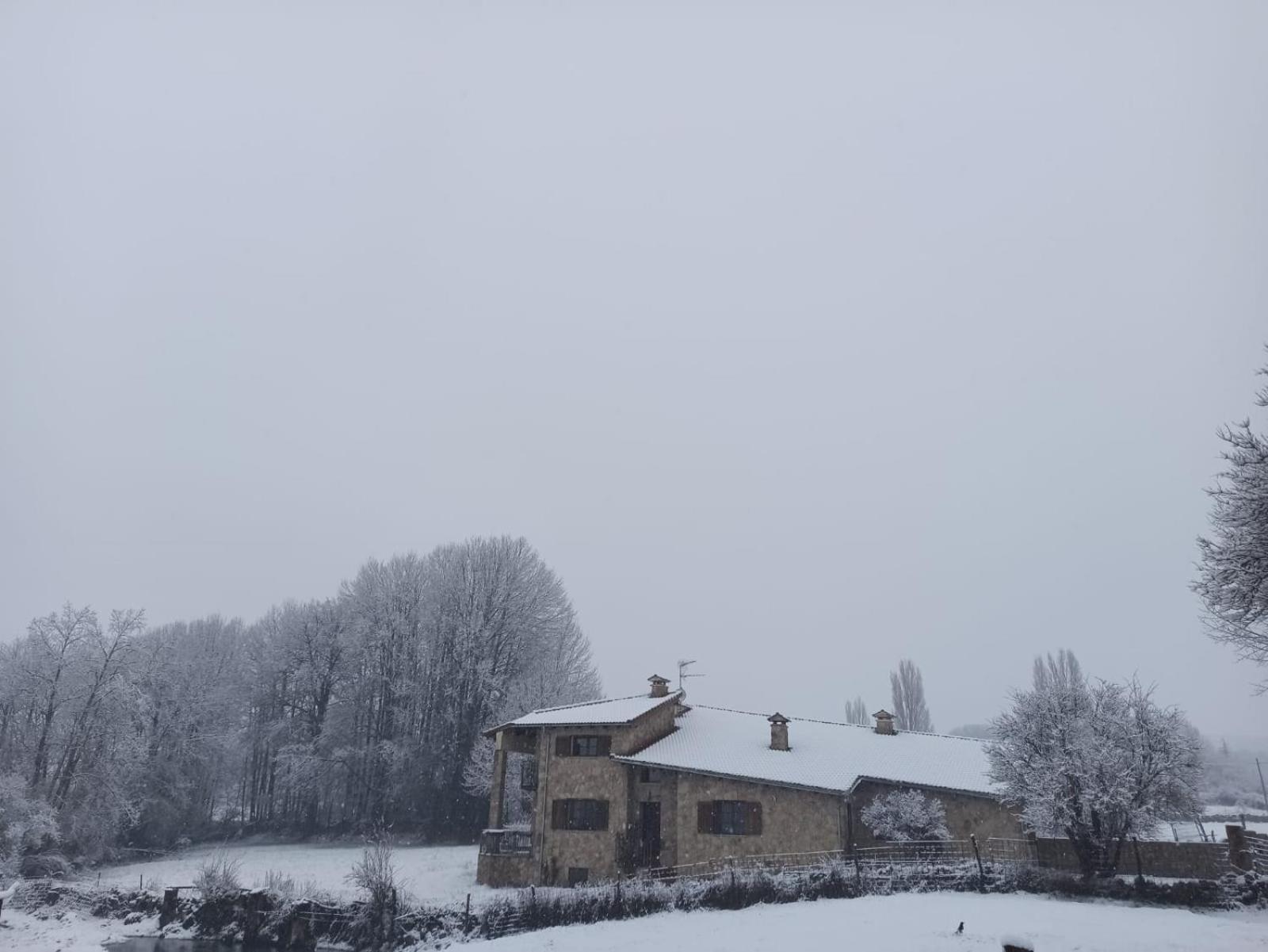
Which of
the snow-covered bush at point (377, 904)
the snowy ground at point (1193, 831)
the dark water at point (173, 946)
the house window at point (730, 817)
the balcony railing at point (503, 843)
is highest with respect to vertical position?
the house window at point (730, 817)

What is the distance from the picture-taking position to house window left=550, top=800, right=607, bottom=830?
33.1 m

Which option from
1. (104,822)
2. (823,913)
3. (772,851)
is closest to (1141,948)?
(823,913)

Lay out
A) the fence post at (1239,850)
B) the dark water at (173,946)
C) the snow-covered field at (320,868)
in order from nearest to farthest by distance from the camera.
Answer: the fence post at (1239,850), the dark water at (173,946), the snow-covered field at (320,868)

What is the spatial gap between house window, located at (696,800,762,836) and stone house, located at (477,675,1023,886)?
0.03 meters

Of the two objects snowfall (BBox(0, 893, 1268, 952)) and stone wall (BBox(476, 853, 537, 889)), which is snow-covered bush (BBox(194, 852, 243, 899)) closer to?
stone wall (BBox(476, 853, 537, 889))

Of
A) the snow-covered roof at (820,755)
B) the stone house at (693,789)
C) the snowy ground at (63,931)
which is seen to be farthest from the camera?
the snow-covered roof at (820,755)

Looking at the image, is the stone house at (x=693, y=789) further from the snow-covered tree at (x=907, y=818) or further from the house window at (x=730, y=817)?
the snow-covered tree at (x=907, y=818)

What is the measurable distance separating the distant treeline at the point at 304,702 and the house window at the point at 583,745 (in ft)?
42.8

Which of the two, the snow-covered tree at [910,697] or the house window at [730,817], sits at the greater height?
the snow-covered tree at [910,697]

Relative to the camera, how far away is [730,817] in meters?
31.4

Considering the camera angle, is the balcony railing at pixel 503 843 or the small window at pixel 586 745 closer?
the balcony railing at pixel 503 843

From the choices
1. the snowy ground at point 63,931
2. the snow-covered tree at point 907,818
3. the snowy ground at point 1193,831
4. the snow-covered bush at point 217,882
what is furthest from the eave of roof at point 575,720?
the snowy ground at point 1193,831

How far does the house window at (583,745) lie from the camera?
34.0m

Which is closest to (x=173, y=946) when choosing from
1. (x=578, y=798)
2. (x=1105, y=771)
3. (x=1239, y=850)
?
(x=578, y=798)
